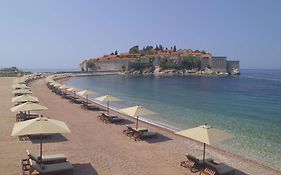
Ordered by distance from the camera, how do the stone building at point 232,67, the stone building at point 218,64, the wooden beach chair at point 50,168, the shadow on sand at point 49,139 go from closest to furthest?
1. the wooden beach chair at point 50,168
2. the shadow on sand at point 49,139
3. the stone building at point 218,64
4. the stone building at point 232,67

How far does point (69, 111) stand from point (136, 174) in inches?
625

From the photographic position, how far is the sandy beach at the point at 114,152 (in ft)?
39.2

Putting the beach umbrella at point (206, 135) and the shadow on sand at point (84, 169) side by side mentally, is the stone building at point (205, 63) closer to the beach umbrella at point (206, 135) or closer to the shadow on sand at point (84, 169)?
the beach umbrella at point (206, 135)

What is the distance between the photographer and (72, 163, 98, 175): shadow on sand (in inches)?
444

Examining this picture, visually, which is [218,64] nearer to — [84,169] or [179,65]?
[179,65]

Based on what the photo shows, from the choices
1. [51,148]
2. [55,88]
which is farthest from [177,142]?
[55,88]

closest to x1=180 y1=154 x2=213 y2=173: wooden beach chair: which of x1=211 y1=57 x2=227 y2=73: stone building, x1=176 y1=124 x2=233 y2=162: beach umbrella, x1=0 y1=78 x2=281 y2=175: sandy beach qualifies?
x1=0 y1=78 x2=281 y2=175: sandy beach

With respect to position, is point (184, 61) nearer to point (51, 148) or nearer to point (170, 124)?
point (170, 124)

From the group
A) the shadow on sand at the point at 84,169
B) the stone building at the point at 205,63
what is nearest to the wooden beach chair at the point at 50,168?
the shadow on sand at the point at 84,169

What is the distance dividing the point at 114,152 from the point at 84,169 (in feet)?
8.60

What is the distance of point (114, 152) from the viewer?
14.1 metres

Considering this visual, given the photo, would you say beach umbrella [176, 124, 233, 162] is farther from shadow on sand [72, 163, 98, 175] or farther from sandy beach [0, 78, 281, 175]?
shadow on sand [72, 163, 98, 175]

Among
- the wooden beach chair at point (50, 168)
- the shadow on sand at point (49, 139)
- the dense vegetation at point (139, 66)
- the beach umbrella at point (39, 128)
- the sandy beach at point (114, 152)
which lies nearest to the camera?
the wooden beach chair at point (50, 168)

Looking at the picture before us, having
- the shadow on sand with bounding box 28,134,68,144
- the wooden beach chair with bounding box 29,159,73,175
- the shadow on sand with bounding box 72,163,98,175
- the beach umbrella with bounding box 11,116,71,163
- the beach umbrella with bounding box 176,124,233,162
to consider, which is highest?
the beach umbrella with bounding box 11,116,71,163
